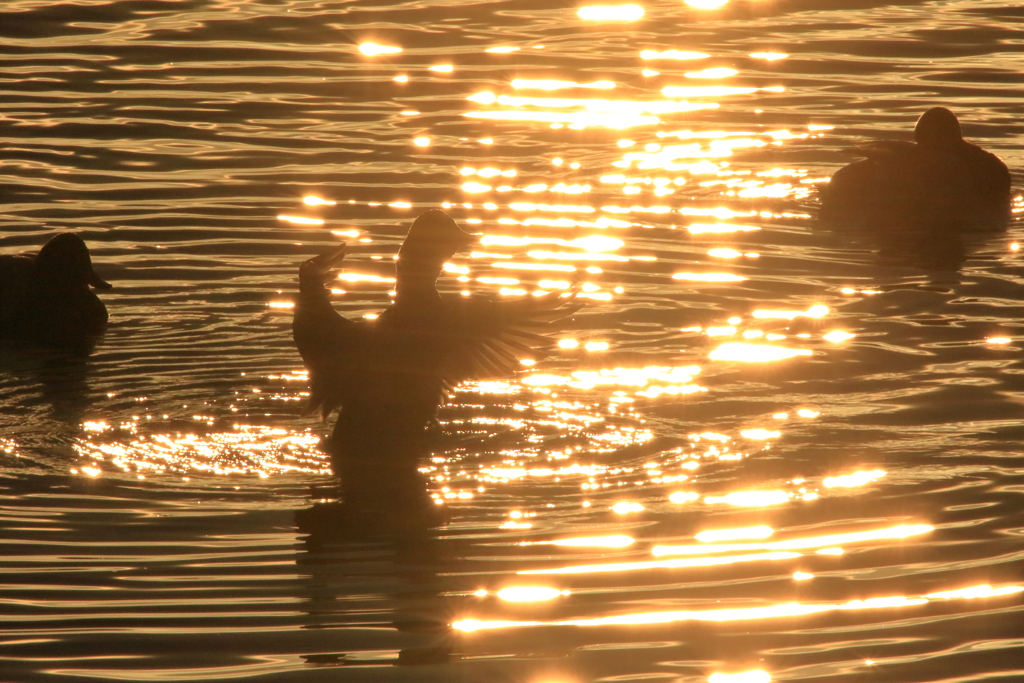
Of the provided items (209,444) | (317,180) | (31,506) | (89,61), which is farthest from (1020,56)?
(31,506)

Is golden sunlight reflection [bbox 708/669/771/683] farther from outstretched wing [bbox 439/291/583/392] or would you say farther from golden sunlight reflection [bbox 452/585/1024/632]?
outstretched wing [bbox 439/291/583/392]

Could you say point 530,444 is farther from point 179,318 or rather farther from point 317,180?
point 317,180

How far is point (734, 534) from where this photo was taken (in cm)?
795

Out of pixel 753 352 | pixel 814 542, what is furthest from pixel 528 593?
pixel 753 352

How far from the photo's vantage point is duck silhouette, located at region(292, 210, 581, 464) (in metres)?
9.00

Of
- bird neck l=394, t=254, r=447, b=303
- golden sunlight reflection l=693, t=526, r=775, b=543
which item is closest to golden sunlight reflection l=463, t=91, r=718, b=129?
bird neck l=394, t=254, r=447, b=303

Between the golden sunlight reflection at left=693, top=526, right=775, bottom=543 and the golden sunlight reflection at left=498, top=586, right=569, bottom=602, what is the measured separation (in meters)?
0.90

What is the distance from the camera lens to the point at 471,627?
22.9 ft

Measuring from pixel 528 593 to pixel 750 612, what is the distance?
93 centimetres

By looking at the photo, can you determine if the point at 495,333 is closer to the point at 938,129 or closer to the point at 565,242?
the point at 565,242

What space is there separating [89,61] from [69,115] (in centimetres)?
222

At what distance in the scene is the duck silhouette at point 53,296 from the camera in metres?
11.6

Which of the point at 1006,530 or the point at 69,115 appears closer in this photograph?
the point at 1006,530

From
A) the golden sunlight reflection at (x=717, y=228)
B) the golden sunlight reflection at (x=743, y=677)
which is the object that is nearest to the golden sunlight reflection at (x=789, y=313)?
the golden sunlight reflection at (x=717, y=228)
